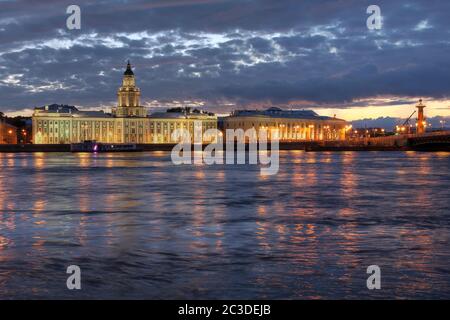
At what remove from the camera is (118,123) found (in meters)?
155

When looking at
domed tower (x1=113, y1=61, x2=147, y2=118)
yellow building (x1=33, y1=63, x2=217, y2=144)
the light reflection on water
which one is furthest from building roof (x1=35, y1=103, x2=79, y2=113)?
the light reflection on water

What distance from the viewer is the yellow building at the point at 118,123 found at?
149375 millimetres

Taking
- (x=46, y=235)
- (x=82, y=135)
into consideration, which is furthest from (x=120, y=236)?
(x=82, y=135)

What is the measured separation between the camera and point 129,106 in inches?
6186

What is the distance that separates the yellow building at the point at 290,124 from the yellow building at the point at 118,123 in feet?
24.2

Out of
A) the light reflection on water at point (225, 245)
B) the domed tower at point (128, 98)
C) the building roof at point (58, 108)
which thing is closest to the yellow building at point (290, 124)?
the domed tower at point (128, 98)

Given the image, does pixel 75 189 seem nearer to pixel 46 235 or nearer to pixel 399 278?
pixel 46 235

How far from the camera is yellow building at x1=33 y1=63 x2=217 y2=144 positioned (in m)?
149

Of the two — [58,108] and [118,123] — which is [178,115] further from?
[58,108]

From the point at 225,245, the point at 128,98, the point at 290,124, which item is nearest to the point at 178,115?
the point at 128,98
